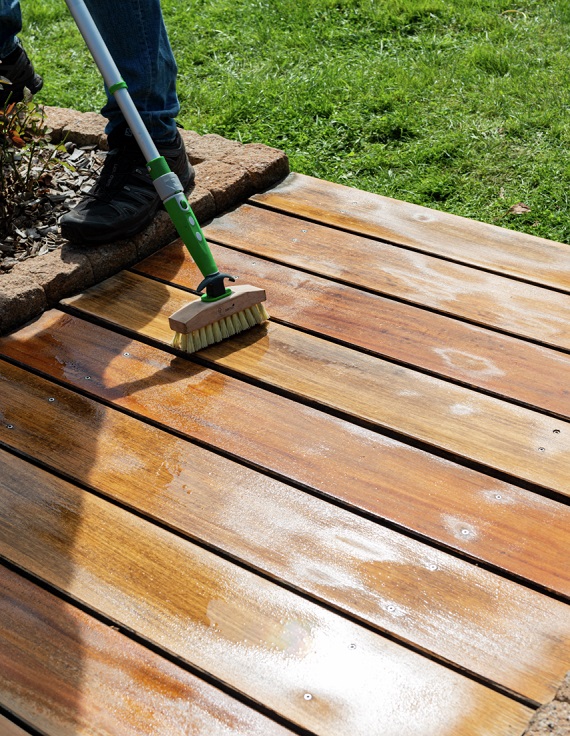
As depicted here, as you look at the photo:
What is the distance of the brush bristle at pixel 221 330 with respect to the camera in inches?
90.3

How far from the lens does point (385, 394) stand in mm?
2129

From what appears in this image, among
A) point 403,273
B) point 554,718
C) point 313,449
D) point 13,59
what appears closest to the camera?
point 554,718

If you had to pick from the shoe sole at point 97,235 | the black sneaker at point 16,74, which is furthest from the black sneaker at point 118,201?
the black sneaker at point 16,74

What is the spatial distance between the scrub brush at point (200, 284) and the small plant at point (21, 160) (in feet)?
1.86

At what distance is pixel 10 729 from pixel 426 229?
1.89 meters

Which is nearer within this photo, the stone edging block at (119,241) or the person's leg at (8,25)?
the stone edging block at (119,241)

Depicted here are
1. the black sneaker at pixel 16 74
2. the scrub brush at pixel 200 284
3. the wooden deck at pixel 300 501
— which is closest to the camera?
the wooden deck at pixel 300 501

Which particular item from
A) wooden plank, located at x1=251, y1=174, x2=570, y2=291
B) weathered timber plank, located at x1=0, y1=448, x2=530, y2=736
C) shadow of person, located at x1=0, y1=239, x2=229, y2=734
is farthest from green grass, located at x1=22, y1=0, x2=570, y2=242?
weathered timber plank, located at x1=0, y1=448, x2=530, y2=736

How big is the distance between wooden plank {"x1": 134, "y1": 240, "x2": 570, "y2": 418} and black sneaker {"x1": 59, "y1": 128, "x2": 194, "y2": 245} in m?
0.13

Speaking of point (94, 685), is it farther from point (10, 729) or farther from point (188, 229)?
point (188, 229)

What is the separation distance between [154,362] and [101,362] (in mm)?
129

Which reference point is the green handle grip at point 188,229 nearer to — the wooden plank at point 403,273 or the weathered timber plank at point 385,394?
the weathered timber plank at point 385,394

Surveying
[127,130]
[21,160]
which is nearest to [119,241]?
[127,130]

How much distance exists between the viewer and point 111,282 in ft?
8.59
